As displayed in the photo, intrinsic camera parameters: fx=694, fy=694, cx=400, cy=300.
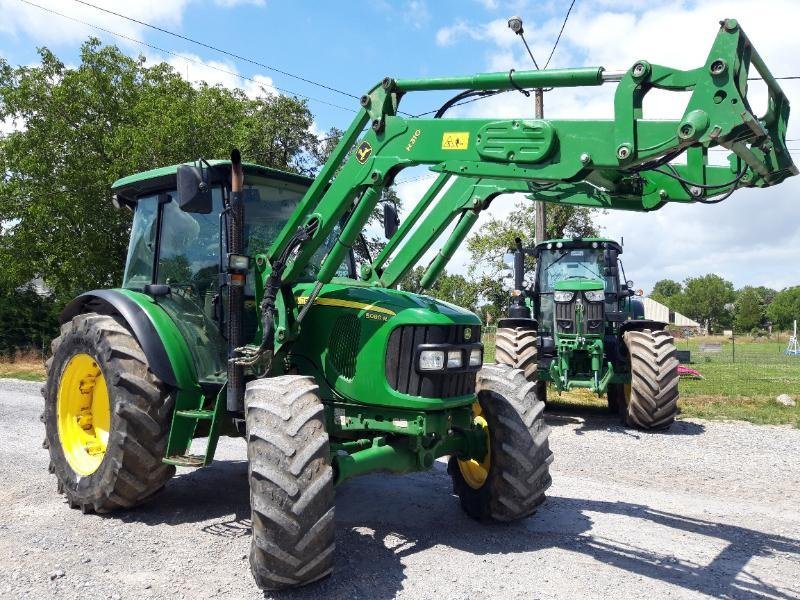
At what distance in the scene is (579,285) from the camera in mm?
10602

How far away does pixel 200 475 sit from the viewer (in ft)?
22.1

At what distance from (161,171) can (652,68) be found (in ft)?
12.7

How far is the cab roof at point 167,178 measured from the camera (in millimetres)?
5184

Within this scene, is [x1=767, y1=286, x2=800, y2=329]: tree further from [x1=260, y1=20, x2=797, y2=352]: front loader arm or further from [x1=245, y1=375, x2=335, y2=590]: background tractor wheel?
[x1=245, y1=375, x2=335, y2=590]: background tractor wheel

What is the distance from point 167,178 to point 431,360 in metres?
2.78

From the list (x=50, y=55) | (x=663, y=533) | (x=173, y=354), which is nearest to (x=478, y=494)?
(x=663, y=533)

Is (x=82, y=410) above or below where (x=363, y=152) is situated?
below

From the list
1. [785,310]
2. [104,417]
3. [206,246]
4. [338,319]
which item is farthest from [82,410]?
[785,310]

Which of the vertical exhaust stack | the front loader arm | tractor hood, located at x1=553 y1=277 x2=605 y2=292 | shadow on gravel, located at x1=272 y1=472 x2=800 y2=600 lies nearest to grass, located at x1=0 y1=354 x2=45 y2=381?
tractor hood, located at x1=553 y1=277 x2=605 y2=292

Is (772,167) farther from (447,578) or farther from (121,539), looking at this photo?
(121,539)

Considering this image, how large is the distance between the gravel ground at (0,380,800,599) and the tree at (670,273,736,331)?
123 m

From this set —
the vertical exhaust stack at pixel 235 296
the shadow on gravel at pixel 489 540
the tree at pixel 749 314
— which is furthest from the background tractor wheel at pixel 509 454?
the tree at pixel 749 314

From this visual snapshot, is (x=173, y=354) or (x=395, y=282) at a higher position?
(x=395, y=282)

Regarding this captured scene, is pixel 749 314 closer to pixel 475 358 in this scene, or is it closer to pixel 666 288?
pixel 666 288
